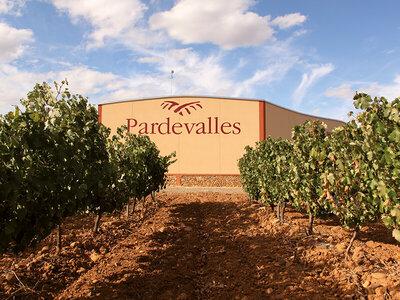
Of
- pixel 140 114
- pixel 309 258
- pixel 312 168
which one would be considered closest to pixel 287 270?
pixel 309 258

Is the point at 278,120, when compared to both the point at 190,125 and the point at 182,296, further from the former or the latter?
the point at 182,296

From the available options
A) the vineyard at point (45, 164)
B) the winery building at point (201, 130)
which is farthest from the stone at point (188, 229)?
the winery building at point (201, 130)

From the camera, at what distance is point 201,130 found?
2377 centimetres

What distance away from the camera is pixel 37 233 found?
13.0 ft

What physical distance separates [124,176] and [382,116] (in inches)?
251

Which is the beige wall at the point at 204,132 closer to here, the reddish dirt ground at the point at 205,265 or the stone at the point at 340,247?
the reddish dirt ground at the point at 205,265

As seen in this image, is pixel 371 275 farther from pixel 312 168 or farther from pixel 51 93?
pixel 51 93

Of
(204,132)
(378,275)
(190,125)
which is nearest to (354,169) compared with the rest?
(378,275)

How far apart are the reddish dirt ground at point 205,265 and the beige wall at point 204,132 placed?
14.7 metres

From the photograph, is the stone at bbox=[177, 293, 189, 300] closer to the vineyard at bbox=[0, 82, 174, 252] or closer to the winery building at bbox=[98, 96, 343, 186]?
the vineyard at bbox=[0, 82, 174, 252]

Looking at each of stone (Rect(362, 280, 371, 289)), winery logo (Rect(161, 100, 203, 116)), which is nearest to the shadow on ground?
stone (Rect(362, 280, 371, 289))

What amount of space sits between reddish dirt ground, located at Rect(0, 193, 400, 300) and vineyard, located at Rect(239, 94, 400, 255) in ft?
2.59

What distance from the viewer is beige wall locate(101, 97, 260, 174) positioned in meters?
23.7

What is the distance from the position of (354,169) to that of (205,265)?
3.59 m
